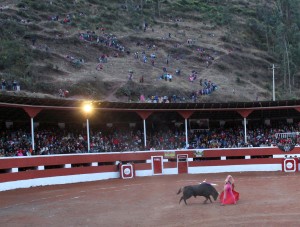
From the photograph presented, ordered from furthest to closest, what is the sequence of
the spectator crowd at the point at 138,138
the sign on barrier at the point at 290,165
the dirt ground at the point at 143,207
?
the sign on barrier at the point at 290,165, the spectator crowd at the point at 138,138, the dirt ground at the point at 143,207

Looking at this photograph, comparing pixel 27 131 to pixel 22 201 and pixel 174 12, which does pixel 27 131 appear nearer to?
pixel 22 201

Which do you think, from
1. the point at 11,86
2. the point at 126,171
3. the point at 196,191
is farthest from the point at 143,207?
the point at 11,86

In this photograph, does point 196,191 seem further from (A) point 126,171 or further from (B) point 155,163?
(B) point 155,163

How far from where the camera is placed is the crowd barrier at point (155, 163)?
3328 centimetres

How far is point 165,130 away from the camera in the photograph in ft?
141

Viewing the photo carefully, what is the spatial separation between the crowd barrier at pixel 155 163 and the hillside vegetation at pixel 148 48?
17342mm

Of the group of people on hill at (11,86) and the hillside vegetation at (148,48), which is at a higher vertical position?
the hillside vegetation at (148,48)

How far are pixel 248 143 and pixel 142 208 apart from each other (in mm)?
22305

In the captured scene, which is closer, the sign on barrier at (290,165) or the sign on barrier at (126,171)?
the sign on barrier at (126,171)

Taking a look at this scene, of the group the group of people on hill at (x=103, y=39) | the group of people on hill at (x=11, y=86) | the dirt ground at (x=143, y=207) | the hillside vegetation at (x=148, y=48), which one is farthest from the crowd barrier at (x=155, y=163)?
the group of people on hill at (x=103, y=39)

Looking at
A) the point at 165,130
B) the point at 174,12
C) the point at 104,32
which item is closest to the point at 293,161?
the point at 165,130

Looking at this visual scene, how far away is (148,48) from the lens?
256 feet

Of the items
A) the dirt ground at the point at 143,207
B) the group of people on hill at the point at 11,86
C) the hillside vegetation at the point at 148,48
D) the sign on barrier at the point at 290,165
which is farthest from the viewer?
the hillside vegetation at the point at 148,48

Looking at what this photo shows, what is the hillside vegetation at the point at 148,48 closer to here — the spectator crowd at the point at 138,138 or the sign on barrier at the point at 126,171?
the spectator crowd at the point at 138,138
